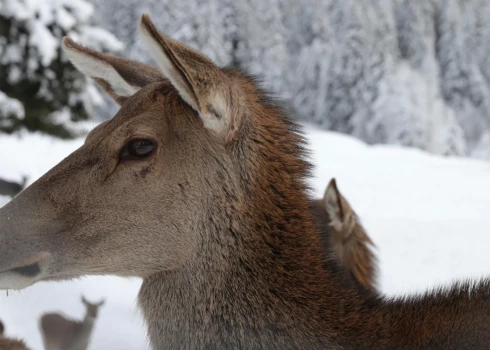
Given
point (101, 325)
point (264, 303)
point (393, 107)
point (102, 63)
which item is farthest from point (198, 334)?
point (393, 107)

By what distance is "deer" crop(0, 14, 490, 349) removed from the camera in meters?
2.44

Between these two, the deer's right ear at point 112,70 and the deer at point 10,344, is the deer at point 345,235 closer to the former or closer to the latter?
the deer's right ear at point 112,70

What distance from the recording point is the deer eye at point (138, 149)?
2494 millimetres

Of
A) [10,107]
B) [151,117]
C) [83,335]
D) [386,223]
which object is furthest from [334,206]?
[386,223]

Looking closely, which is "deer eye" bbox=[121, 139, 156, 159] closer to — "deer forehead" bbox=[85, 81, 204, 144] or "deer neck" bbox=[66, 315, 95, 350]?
"deer forehead" bbox=[85, 81, 204, 144]

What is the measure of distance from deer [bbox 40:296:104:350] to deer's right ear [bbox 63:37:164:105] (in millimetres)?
2140

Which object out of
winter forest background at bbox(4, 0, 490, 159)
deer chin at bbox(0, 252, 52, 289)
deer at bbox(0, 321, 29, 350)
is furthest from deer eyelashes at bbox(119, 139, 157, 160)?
winter forest background at bbox(4, 0, 490, 159)

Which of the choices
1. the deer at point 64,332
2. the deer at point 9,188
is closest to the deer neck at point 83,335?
the deer at point 64,332

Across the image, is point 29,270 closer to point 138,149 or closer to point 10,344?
point 138,149

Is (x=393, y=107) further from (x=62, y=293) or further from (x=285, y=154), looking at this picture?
(x=285, y=154)

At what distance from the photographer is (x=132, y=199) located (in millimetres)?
2504

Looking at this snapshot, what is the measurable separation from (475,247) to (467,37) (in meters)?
19.4

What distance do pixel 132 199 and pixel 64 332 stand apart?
2474 mm

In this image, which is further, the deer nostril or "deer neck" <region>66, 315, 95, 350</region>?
"deer neck" <region>66, 315, 95, 350</region>
